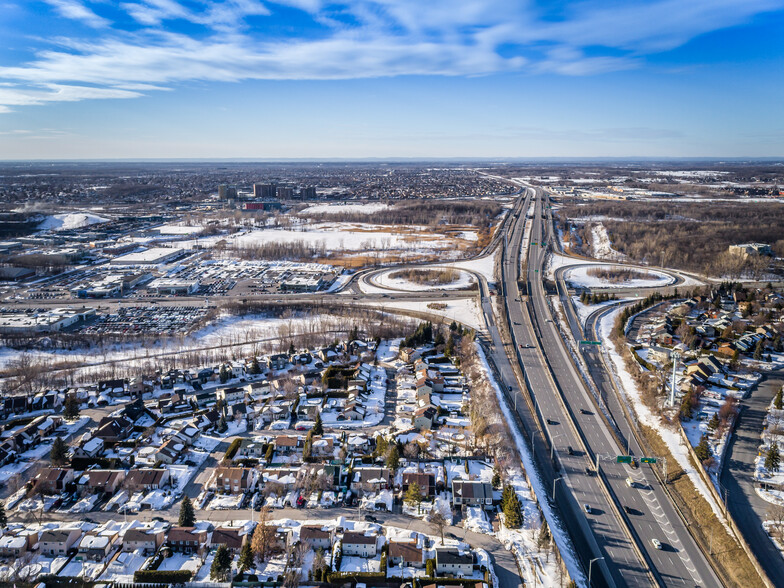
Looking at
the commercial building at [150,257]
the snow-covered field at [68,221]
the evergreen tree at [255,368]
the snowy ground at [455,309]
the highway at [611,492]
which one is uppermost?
the snow-covered field at [68,221]

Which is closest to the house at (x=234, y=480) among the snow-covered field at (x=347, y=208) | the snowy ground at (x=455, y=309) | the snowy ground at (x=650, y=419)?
the snowy ground at (x=650, y=419)

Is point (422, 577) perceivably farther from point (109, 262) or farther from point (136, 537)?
point (109, 262)

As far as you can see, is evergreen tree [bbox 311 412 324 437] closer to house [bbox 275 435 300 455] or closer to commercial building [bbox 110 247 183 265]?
house [bbox 275 435 300 455]

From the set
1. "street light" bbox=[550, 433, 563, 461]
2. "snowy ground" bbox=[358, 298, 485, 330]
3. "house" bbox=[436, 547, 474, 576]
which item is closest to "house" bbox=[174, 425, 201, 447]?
"house" bbox=[436, 547, 474, 576]

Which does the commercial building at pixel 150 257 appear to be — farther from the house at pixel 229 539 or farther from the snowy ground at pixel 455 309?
the house at pixel 229 539

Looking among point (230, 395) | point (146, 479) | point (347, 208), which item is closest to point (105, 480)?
point (146, 479)

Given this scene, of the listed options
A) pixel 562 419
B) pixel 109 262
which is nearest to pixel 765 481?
pixel 562 419

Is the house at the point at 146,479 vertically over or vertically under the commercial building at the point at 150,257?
under
